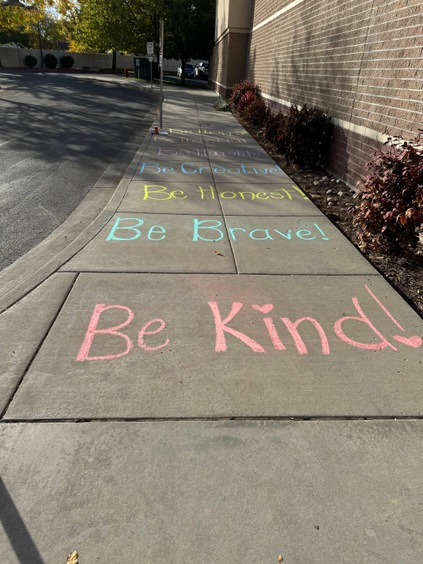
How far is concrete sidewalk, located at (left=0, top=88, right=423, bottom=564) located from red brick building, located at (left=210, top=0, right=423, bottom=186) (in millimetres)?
2946

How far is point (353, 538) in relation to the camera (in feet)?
6.48

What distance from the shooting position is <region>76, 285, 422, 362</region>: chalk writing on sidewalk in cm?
327

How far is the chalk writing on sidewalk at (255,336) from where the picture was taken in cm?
327

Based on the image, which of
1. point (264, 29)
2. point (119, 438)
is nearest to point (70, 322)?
point (119, 438)

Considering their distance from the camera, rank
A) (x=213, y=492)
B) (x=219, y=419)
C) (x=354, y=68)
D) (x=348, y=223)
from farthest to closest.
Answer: (x=354, y=68) < (x=348, y=223) < (x=219, y=419) < (x=213, y=492)

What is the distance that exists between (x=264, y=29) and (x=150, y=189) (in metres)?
13.4

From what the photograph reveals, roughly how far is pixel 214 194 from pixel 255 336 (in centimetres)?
424

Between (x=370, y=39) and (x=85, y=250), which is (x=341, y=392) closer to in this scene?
(x=85, y=250)

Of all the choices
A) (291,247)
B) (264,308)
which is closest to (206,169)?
(291,247)

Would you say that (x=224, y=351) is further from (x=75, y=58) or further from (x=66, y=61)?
(x=75, y=58)

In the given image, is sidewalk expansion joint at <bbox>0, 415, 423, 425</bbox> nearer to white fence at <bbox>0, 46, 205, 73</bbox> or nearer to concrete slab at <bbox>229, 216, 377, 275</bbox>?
concrete slab at <bbox>229, 216, 377, 275</bbox>

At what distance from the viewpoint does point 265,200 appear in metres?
6.96

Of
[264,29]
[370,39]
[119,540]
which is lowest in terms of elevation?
[119,540]

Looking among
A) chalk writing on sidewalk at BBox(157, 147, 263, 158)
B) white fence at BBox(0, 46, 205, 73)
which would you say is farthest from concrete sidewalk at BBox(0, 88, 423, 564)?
white fence at BBox(0, 46, 205, 73)
